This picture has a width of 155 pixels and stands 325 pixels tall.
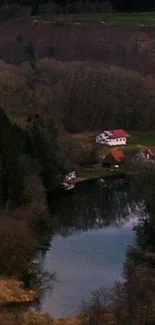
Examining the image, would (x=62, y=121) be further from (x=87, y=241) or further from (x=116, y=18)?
(x=116, y=18)

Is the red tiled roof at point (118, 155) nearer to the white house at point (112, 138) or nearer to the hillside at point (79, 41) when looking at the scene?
the white house at point (112, 138)

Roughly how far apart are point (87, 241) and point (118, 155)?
7226mm

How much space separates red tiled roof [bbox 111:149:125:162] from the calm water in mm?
2125

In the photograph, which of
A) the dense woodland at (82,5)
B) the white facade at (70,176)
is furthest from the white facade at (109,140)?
the dense woodland at (82,5)

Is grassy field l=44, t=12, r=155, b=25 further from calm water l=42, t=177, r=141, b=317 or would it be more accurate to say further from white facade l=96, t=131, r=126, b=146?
calm water l=42, t=177, r=141, b=317

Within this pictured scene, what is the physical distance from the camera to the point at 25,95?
27.8 meters

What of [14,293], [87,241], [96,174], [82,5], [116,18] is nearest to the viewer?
[14,293]

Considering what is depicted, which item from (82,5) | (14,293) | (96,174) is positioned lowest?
(96,174)

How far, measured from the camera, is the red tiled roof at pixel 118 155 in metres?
22.7

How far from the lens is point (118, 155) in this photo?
2297 centimetres

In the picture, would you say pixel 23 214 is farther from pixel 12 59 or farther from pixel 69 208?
pixel 12 59

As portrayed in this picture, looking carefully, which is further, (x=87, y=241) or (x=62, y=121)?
(x=62, y=121)

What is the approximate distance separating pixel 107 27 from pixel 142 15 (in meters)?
3.37

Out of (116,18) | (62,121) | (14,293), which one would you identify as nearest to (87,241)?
(14,293)
